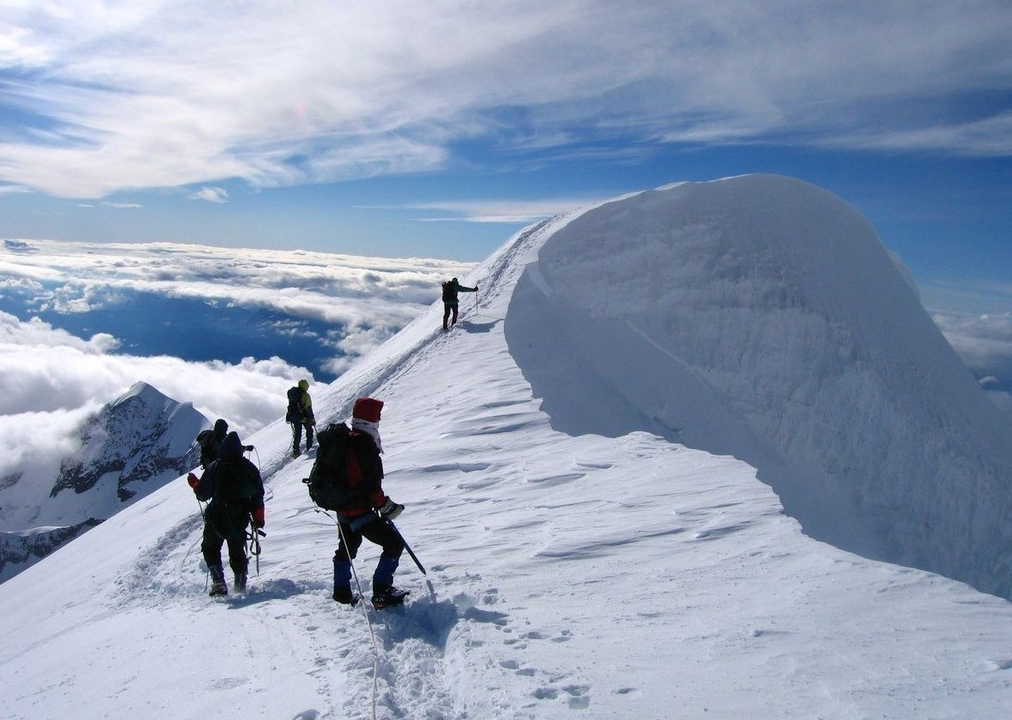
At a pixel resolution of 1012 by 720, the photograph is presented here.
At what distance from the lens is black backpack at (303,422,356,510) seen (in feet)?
19.6

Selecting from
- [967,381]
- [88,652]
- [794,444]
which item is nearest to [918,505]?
[794,444]

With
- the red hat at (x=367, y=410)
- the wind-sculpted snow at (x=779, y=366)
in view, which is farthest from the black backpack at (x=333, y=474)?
the wind-sculpted snow at (x=779, y=366)

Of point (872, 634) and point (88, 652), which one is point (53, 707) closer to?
point (88, 652)

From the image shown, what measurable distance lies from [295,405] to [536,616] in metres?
A: 10.8

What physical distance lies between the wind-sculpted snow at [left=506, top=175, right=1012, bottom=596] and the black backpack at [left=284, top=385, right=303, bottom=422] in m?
5.76

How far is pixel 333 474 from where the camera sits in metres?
6.02

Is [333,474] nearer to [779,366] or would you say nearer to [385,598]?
[385,598]

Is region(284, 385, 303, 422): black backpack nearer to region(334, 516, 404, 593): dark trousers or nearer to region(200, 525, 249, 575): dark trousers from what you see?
region(200, 525, 249, 575): dark trousers

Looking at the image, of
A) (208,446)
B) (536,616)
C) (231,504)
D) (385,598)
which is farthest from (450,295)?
(536,616)

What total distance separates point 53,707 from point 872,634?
22.3 feet

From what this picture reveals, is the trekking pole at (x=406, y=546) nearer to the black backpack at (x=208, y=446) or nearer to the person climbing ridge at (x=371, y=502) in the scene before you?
the person climbing ridge at (x=371, y=502)

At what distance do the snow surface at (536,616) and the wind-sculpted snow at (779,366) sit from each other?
17.0ft

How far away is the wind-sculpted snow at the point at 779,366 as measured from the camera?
18.1m

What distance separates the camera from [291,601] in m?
6.75
